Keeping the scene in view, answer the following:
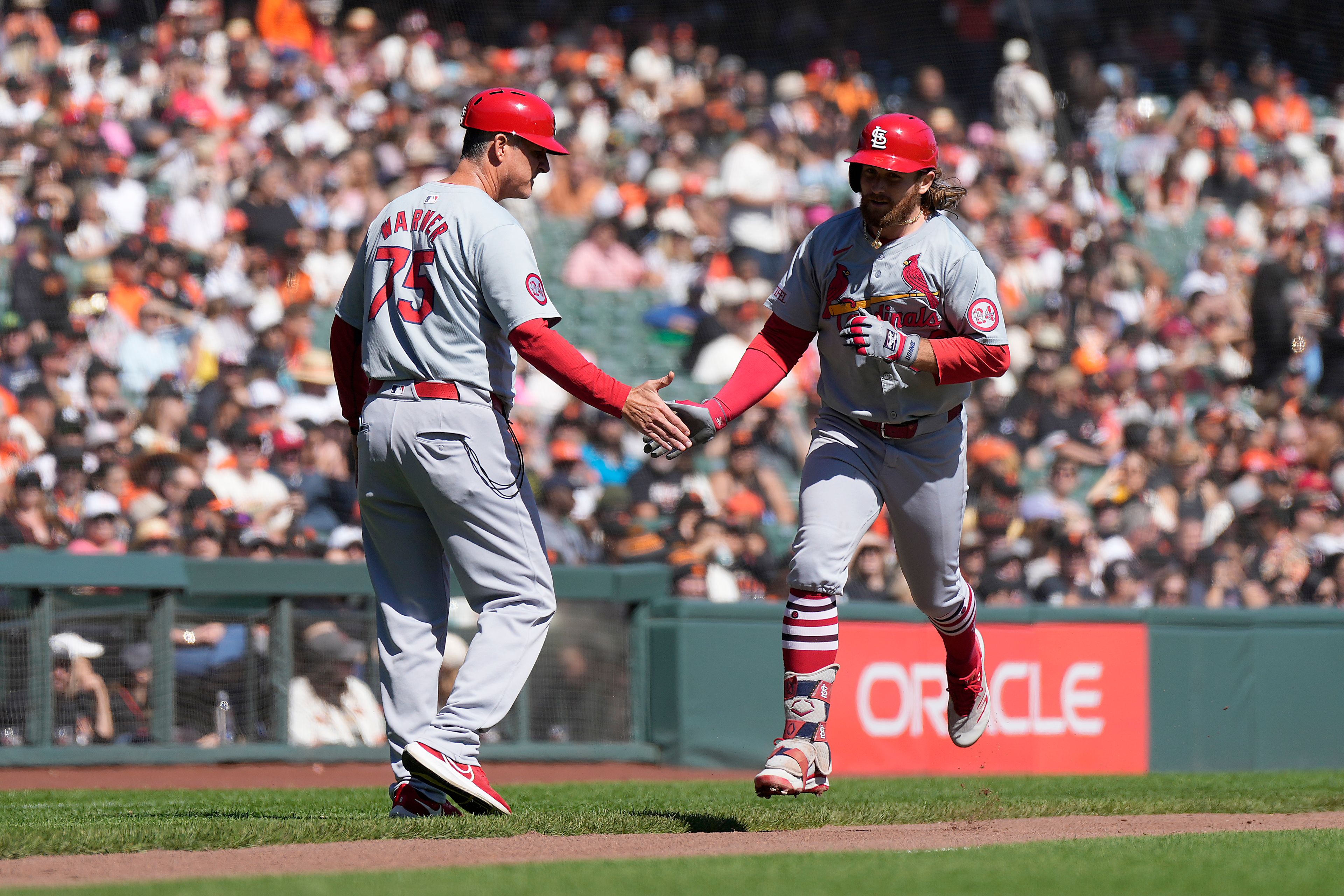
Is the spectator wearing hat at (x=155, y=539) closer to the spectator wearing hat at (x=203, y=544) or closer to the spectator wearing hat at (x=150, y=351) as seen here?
the spectator wearing hat at (x=203, y=544)

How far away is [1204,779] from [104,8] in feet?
36.2

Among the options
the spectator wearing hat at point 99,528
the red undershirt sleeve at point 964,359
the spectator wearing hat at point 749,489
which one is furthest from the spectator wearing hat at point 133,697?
the red undershirt sleeve at point 964,359

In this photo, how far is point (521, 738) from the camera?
29.8 feet

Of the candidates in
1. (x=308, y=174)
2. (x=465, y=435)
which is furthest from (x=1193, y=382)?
(x=465, y=435)

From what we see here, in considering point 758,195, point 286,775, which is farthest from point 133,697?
point 758,195

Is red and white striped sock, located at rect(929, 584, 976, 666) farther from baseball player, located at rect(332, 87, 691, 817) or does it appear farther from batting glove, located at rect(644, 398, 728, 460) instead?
baseball player, located at rect(332, 87, 691, 817)

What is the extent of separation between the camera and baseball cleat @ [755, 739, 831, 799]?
4.53 metres

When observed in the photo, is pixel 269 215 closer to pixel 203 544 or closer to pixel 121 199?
pixel 121 199

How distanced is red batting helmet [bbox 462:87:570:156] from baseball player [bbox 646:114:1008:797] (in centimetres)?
90

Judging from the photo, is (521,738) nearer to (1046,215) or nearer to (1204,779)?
(1204,779)

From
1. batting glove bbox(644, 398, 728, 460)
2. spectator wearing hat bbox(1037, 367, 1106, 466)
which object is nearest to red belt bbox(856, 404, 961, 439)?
batting glove bbox(644, 398, 728, 460)

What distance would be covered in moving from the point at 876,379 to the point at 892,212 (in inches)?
20.8

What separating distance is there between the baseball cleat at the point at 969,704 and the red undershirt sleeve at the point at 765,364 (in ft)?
4.10

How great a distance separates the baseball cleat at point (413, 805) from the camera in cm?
484
